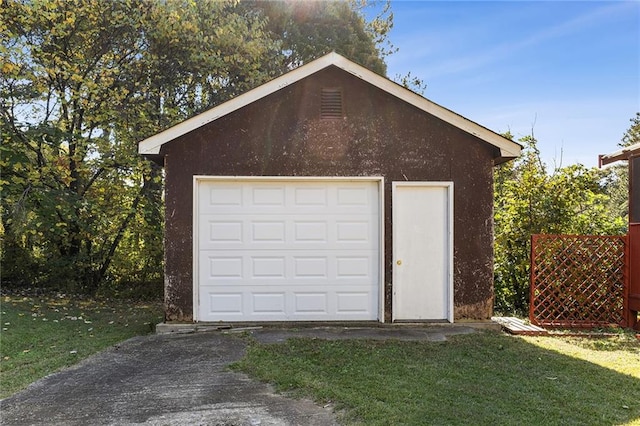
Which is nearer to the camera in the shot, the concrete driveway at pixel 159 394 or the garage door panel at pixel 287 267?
the concrete driveway at pixel 159 394

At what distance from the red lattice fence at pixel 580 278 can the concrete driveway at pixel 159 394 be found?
17.0 feet

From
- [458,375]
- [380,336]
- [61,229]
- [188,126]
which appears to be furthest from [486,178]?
[61,229]

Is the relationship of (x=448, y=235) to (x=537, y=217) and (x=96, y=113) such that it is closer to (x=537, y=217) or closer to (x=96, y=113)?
(x=537, y=217)

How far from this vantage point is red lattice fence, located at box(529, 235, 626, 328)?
770 centimetres

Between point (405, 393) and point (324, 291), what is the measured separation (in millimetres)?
3010

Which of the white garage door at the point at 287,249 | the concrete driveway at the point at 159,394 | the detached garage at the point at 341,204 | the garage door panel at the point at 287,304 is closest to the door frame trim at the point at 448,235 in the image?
the detached garage at the point at 341,204

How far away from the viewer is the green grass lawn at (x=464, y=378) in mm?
3859

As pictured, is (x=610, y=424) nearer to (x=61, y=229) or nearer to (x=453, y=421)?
(x=453, y=421)

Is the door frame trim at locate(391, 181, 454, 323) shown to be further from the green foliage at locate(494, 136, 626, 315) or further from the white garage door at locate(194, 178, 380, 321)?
the green foliage at locate(494, 136, 626, 315)

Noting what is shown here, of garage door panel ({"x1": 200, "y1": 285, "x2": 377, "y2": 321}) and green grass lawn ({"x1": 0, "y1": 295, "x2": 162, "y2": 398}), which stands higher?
garage door panel ({"x1": 200, "y1": 285, "x2": 377, "y2": 321})

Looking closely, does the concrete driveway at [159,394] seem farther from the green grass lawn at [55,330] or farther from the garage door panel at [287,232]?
the garage door panel at [287,232]

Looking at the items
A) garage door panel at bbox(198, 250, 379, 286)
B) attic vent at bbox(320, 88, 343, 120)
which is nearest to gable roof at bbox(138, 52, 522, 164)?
attic vent at bbox(320, 88, 343, 120)

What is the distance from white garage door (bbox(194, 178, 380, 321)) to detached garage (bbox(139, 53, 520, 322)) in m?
0.02

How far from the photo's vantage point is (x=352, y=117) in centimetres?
717
